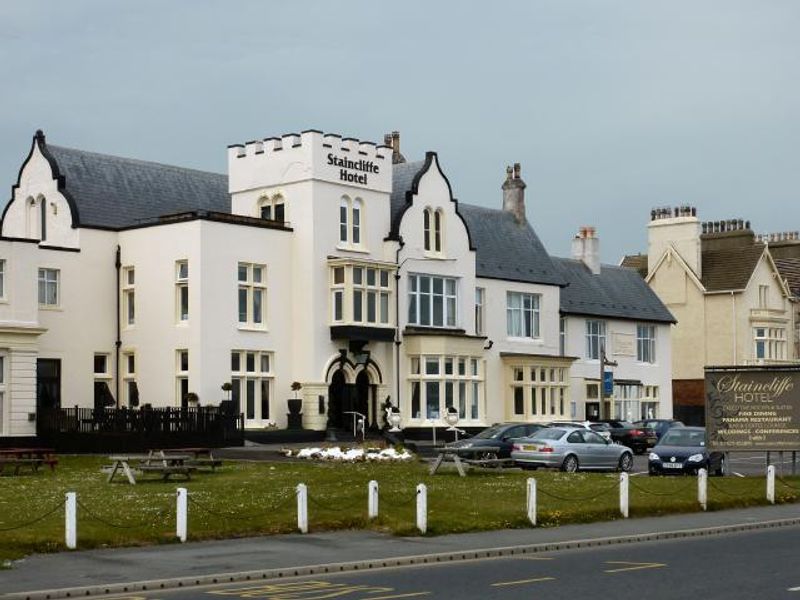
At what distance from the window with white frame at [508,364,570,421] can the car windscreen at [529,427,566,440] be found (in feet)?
74.2

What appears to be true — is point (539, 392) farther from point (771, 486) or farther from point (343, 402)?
point (771, 486)

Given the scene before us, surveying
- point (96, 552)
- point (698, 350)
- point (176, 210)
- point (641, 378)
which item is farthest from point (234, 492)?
point (698, 350)

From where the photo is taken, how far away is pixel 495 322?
6359 centimetres

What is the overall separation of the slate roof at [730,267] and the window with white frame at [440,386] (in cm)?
2456

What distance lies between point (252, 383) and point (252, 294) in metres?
3.31

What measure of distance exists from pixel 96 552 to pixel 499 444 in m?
21.3

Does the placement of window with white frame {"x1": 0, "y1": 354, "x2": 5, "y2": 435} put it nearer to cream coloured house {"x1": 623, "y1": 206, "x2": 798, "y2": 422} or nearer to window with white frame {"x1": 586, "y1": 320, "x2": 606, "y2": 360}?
window with white frame {"x1": 586, "y1": 320, "x2": 606, "y2": 360}

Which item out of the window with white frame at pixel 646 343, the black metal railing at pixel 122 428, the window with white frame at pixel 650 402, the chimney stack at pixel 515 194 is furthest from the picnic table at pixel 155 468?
the window with white frame at pixel 646 343

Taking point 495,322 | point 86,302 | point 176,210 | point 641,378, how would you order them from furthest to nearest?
point 641,378 < point 495,322 < point 176,210 < point 86,302

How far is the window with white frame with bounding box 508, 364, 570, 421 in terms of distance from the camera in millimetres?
63969

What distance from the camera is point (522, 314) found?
65.5 m

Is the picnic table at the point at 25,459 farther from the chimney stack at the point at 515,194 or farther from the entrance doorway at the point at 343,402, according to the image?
the chimney stack at the point at 515,194

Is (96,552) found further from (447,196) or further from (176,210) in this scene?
(447,196)

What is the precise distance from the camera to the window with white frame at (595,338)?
70688mm
